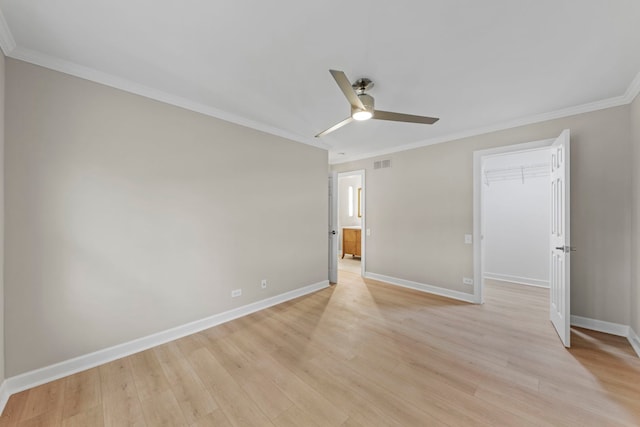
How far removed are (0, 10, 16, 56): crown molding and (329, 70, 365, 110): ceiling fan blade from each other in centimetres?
216

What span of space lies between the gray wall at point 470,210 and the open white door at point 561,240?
284mm

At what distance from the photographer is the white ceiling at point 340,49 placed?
1533mm

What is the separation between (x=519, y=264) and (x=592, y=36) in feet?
13.6

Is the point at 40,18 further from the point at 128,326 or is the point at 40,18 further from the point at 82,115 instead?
the point at 128,326

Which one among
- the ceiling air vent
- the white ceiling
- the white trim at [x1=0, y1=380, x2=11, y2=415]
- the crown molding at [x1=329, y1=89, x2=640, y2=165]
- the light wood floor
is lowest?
the light wood floor

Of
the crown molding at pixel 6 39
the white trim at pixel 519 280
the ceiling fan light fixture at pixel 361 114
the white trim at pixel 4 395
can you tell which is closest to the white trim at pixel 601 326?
the white trim at pixel 519 280

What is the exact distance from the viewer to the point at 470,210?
3.74 metres

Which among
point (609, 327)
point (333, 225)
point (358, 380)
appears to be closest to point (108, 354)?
point (358, 380)

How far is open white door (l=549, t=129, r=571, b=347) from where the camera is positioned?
247 centimetres

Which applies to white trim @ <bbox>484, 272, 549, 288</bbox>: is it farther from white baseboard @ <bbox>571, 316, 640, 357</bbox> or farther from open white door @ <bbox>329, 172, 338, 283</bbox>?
open white door @ <bbox>329, 172, 338, 283</bbox>

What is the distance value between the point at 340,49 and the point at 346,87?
14.2 inches

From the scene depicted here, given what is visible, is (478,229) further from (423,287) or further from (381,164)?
(381,164)

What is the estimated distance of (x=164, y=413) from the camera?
1.67 metres

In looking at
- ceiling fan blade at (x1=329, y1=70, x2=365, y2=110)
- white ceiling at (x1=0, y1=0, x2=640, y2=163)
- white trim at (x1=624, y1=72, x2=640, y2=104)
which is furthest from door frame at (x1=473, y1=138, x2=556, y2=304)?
ceiling fan blade at (x1=329, y1=70, x2=365, y2=110)
